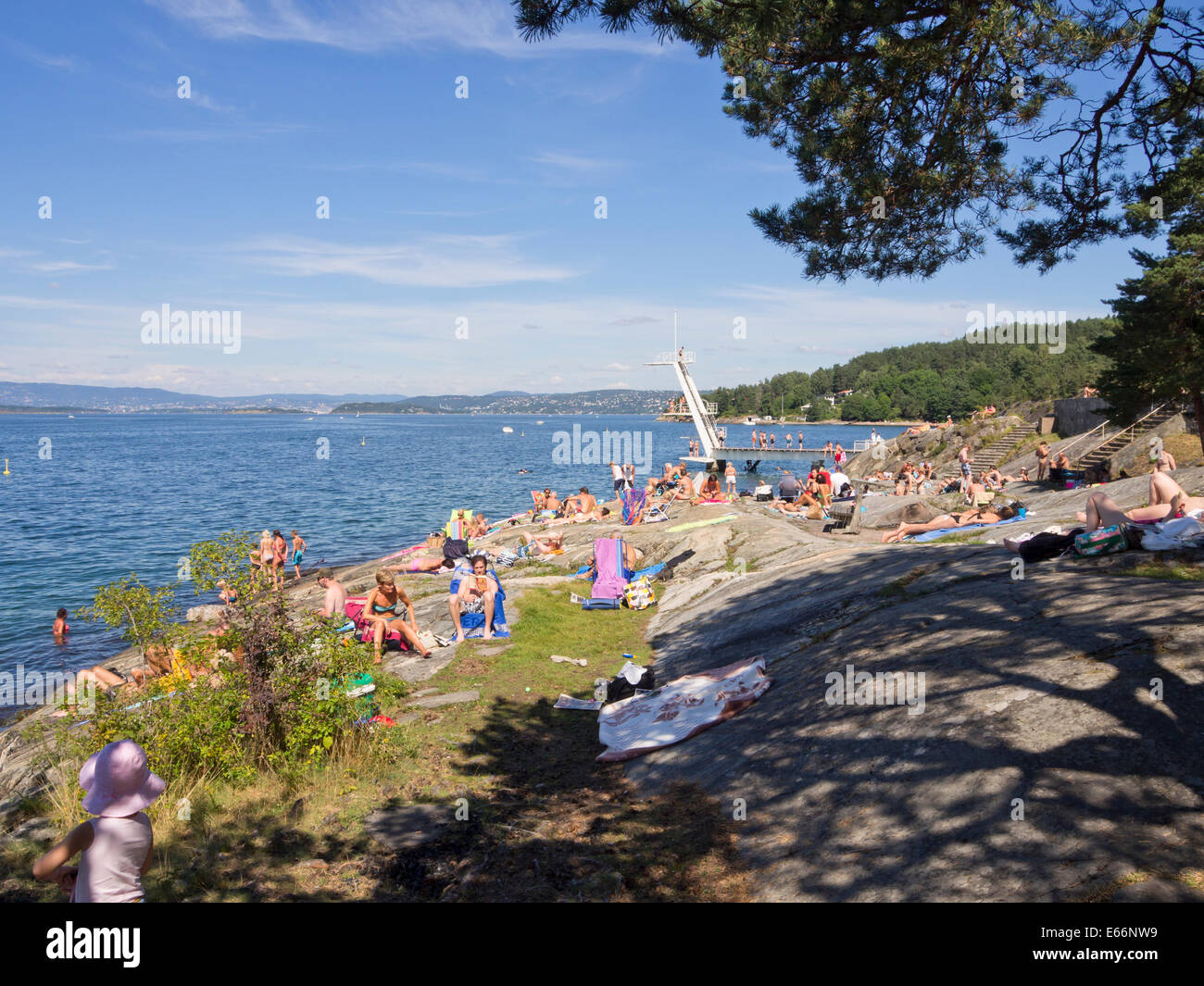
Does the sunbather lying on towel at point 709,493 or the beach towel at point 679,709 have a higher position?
the sunbather lying on towel at point 709,493

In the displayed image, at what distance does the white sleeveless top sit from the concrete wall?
33781 millimetres

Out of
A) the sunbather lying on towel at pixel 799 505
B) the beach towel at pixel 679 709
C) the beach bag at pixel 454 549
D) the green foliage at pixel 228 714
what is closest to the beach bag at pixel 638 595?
the beach towel at pixel 679 709

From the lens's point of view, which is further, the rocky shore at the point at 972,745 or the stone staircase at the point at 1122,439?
the stone staircase at the point at 1122,439

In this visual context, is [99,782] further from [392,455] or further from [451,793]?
[392,455]

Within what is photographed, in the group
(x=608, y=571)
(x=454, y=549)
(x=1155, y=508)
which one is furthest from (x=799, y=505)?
(x=1155, y=508)

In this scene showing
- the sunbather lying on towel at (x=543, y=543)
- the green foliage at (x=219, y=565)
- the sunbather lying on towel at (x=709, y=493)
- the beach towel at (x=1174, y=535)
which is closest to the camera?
the green foliage at (x=219, y=565)

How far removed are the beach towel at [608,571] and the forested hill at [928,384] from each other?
96808 mm

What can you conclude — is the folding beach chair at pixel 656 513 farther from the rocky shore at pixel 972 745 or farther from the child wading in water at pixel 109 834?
the child wading in water at pixel 109 834

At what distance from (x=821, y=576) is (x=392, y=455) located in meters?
83.0

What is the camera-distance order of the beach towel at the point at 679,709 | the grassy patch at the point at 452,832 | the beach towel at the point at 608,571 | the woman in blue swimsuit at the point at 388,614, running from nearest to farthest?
1. the grassy patch at the point at 452,832
2. the beach towel at the point at 679,709
3. the woman in blue swimsuit at the point at 388,614
4. the beach towel at the point at 608,571

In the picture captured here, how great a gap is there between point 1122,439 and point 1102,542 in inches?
797

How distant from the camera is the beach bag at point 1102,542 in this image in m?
7.75
